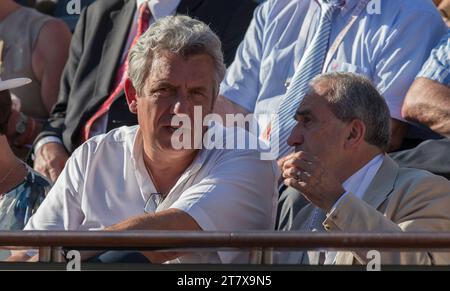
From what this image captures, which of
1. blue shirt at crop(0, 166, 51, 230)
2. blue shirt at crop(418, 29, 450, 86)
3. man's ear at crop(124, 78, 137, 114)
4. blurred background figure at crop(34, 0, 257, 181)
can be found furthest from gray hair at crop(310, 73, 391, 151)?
blurred background figure at crop(34, 0, 257, 181)

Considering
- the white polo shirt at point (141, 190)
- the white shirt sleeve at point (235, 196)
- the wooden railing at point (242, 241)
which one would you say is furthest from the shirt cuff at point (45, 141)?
the wooden railing at point (242, 241)

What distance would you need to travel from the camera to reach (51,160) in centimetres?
566

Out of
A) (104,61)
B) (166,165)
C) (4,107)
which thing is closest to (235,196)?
(166,165)

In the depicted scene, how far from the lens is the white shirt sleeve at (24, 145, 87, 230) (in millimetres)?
4316

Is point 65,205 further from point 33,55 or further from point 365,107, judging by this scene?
point 33,55

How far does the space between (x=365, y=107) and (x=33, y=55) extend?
2334mm

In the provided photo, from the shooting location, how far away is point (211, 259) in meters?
3.81

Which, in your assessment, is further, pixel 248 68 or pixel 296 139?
pixel 248 68

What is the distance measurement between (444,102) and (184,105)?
112 cm

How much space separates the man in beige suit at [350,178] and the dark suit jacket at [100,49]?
1232 millimetres

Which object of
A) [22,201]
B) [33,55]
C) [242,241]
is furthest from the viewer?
[33,55]

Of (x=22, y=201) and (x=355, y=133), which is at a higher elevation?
(x=355, y=133)
